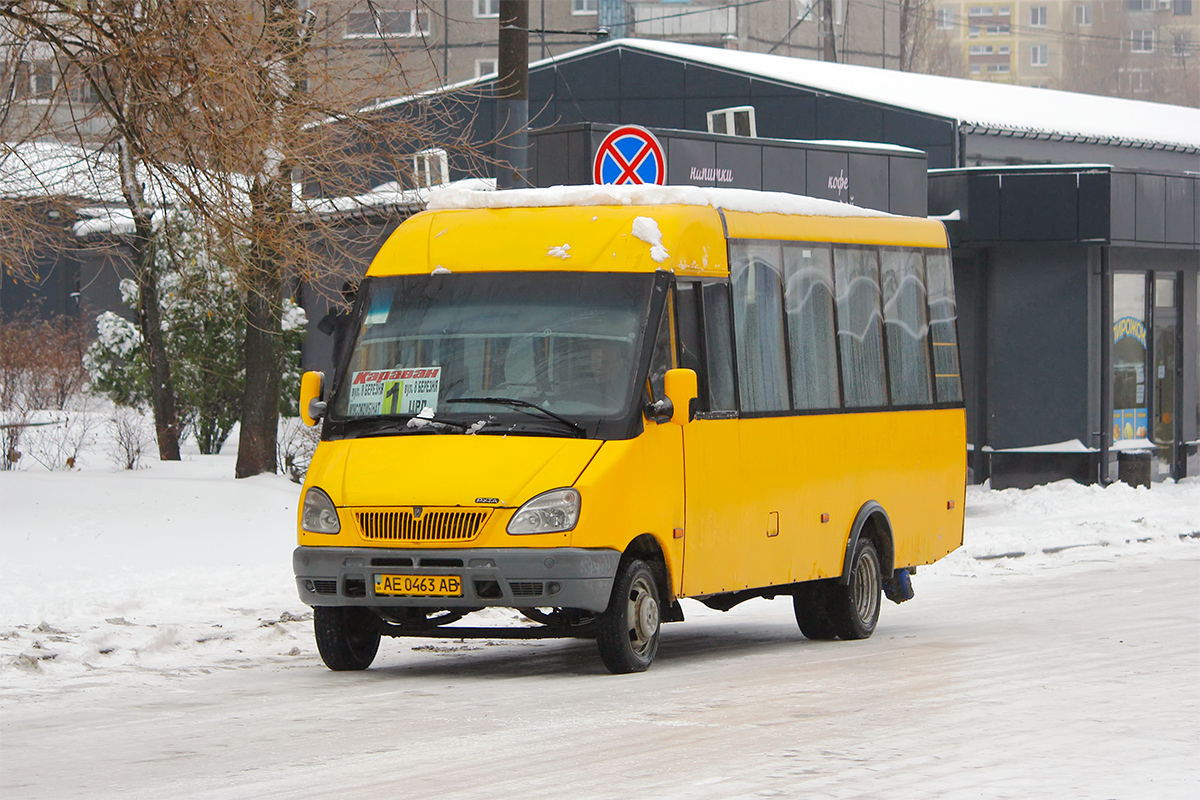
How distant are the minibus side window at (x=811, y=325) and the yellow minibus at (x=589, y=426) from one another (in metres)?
0.02

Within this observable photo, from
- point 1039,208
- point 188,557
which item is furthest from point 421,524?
point 1039,208

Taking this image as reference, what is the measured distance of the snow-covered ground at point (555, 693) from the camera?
7543 mm

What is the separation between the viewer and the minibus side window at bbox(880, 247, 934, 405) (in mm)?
13727

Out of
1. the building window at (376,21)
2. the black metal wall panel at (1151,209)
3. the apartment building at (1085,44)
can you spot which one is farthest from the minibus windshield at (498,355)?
the apartment building at (1085,44)

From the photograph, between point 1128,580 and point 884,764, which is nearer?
point 884,764

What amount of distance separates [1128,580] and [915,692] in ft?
23.9

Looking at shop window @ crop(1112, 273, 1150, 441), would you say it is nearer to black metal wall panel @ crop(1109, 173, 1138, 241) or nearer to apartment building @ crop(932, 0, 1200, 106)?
black metal wall panel @ crop(1109, 173, 1138, 241)

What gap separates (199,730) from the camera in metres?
8.80

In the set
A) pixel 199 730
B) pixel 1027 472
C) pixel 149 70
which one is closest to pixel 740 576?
pixel 199 730

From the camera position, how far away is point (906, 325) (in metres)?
14.0

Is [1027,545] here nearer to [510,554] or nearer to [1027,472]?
[1027,472]

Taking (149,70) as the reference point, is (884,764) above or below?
below

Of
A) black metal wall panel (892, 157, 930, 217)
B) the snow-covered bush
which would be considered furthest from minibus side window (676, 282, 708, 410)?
the snow-covered bush

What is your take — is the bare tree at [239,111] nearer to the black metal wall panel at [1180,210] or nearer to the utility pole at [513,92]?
the utility pole at [513,92]
